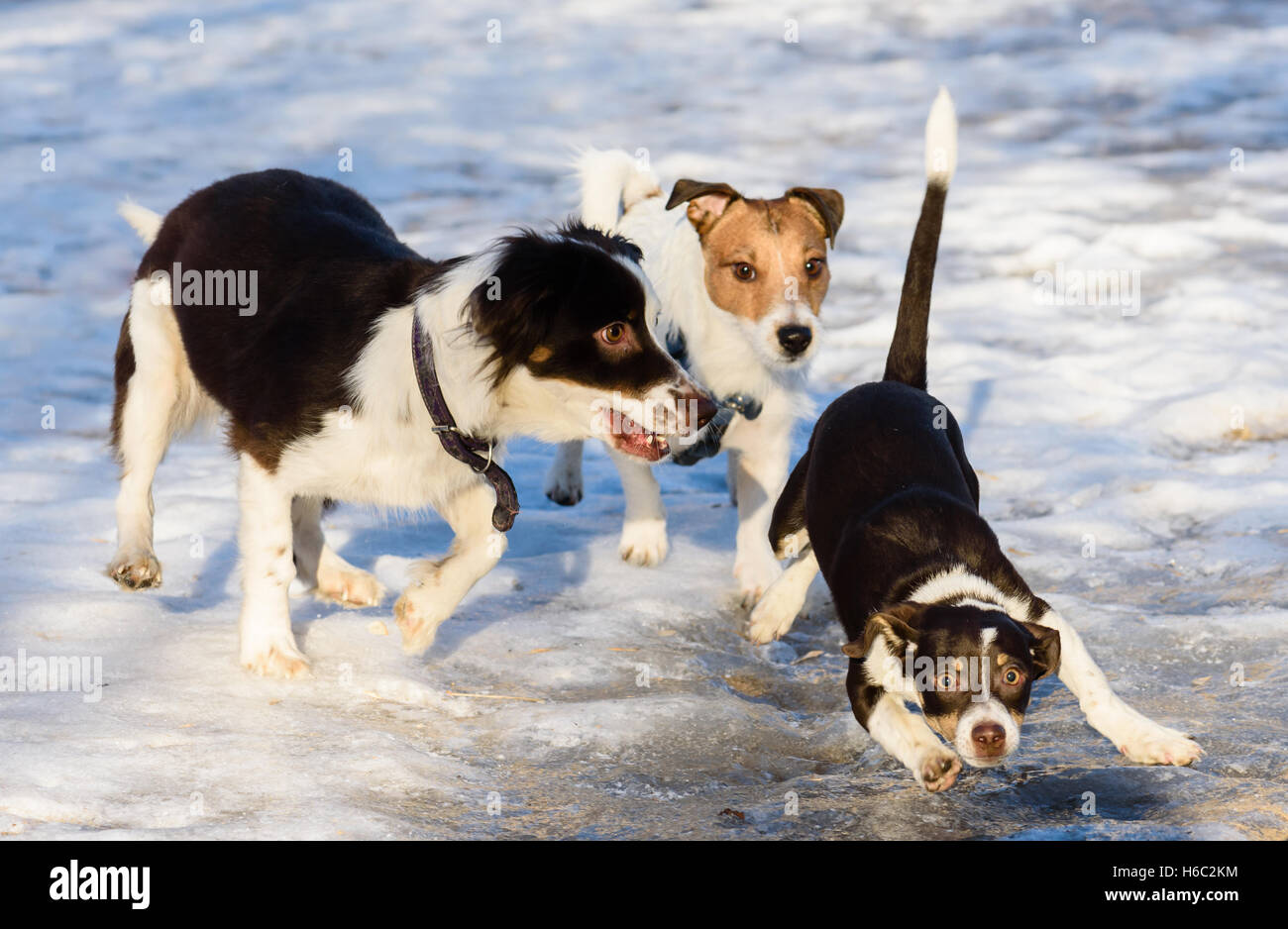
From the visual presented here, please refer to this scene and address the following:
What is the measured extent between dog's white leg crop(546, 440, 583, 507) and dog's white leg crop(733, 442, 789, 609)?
979 millimetres

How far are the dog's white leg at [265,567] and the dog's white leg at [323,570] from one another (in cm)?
70

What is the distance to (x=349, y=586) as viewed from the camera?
5039 millimetres

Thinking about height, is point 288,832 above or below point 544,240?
below

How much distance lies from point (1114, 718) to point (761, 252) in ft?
8.36

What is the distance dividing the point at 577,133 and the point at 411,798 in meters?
9.30

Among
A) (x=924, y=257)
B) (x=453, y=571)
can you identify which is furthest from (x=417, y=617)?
(x=924, y=257)

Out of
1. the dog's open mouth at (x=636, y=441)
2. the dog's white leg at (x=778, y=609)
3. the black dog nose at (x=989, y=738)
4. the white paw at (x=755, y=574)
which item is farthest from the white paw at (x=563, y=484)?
the black dog nose at (x=989, y=738)

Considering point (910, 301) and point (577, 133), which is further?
point (577, 133)

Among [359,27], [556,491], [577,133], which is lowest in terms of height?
[556,491]

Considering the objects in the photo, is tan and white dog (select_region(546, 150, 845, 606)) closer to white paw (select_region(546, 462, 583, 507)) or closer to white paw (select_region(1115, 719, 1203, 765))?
white paw (select_region(546, 462, 583, 507))

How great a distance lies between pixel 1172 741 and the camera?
11.6 ft

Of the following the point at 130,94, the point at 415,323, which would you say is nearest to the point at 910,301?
the point at 415,323

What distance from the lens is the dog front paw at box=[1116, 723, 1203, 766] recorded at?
3.51 metres

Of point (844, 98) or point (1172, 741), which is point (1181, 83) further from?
point (1172, 741)
